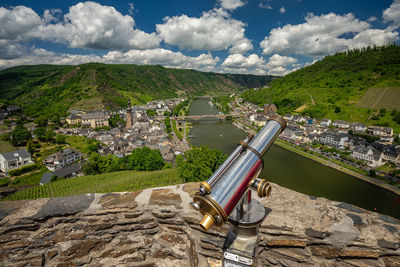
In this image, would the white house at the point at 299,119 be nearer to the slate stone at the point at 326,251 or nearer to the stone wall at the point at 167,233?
the stone wall at the point at 167,233

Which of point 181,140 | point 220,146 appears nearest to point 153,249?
point 220,146

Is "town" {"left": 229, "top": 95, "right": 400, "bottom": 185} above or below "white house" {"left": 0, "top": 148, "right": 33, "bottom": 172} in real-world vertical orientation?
above

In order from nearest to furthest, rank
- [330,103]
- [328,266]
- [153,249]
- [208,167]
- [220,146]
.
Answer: [328,266] → [153,249] → [208,167] → [220,146] → [330,103]

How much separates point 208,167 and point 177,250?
382 inches

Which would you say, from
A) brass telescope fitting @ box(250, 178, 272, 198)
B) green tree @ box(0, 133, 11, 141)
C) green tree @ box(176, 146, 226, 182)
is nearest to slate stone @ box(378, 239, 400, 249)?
brass telescope fitting @ box(250, 178, 272, 198)

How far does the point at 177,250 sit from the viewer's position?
11.6ft

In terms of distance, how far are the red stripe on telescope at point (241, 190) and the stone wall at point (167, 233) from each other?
5.80 feet

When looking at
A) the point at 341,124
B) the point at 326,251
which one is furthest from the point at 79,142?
the point at 341,124

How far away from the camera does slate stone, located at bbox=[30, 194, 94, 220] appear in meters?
3.53

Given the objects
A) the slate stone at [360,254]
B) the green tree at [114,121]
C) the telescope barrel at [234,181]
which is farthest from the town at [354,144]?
the green tree at [114,121]

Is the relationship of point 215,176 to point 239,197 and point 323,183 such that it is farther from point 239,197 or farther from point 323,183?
point 323,183

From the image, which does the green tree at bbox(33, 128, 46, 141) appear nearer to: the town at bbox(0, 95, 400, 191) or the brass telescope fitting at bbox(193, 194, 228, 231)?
the town at bbox(0, 95, 400, 191)

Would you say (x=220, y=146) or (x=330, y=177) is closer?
(x=330, y=177)

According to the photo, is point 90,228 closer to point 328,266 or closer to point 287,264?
point 287,264
